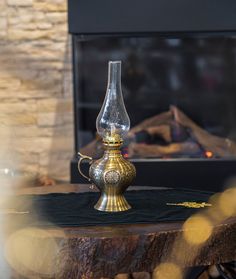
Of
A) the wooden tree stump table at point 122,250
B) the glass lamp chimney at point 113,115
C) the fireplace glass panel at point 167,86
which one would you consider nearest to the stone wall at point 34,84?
the fireplace glass panel at point 167,86

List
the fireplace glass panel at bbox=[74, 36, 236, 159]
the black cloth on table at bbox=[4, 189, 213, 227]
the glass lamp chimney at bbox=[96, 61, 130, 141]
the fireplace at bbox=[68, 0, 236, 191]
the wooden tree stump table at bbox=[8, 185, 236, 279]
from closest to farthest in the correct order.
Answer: the wooden tree stump table at bbox=[8, 185, 236, 279] → the black cloth on table at bbox=[4, 189, 213, 227] → the glass lamp chimney at bbox=[96, 61, 130, 141] → the fireplace at bbox=[68, 0, 236, 191] → the fireplace glass panel at bbox=[74, 36, 236, 159]

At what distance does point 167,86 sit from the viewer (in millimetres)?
2941

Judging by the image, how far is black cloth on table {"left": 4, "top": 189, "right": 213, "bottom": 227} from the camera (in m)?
1.32

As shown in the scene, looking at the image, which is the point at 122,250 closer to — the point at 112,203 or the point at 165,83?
the point at 112,203

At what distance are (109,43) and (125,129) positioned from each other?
1503mm

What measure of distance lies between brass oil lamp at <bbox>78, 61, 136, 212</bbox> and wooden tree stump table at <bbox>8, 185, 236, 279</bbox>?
6.5 inches

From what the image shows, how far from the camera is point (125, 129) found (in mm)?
1462

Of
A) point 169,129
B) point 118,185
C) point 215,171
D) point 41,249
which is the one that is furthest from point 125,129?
point 169,129

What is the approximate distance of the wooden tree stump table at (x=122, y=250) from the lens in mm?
1186

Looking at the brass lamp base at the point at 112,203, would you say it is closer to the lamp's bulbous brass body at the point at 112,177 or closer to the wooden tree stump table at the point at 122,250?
the lamp's bulbous brass body at the point at 112,177

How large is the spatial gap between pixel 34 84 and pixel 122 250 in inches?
75.3

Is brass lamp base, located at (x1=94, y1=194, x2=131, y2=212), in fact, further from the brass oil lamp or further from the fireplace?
the fireplace

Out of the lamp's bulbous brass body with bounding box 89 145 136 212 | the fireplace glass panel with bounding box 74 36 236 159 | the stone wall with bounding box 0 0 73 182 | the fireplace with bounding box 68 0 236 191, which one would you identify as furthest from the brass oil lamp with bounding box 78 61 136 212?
the stone wall with bounding box 0 0 73 182

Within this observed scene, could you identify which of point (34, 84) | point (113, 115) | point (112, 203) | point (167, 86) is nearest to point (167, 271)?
point (112, 203)
